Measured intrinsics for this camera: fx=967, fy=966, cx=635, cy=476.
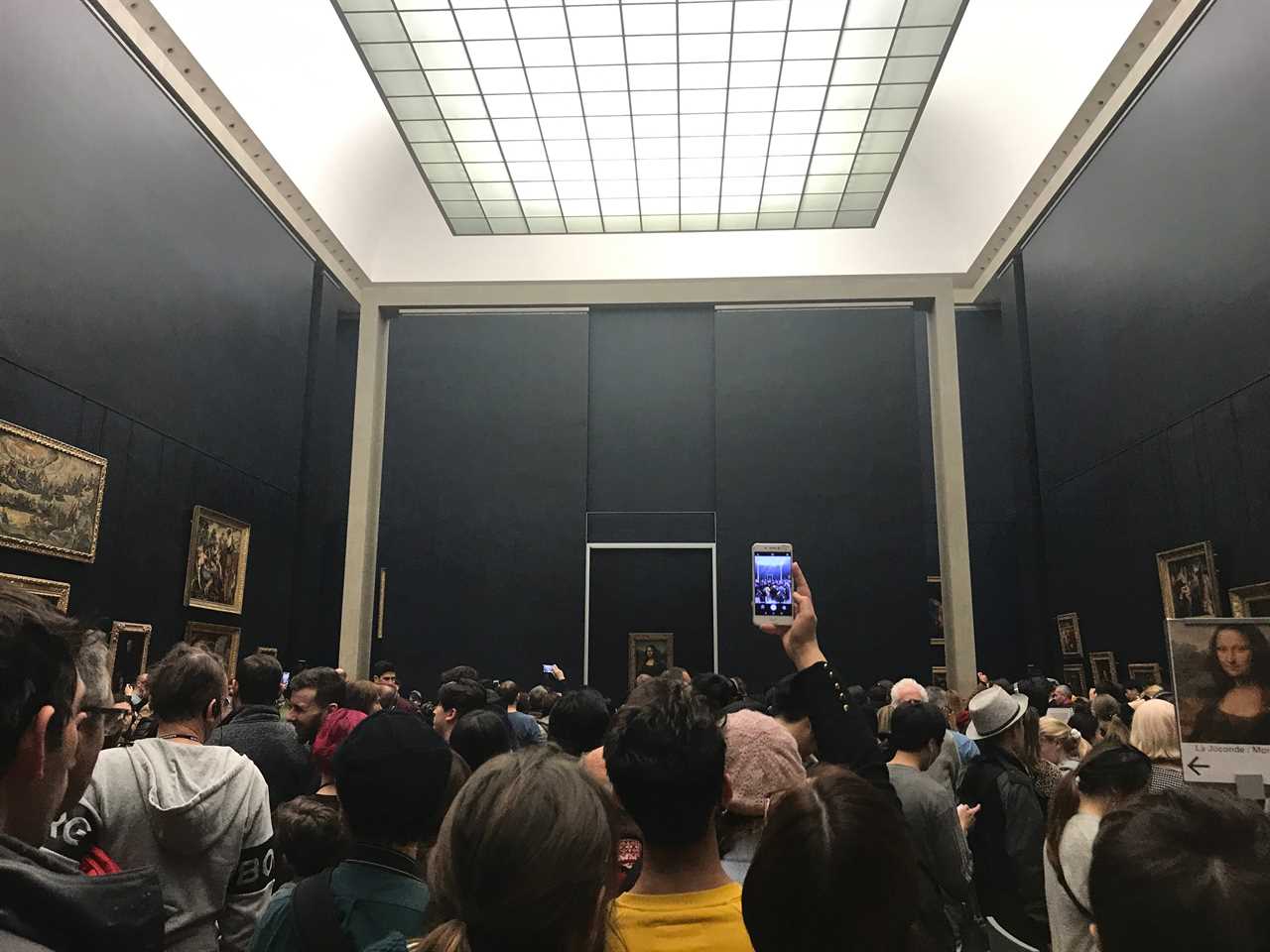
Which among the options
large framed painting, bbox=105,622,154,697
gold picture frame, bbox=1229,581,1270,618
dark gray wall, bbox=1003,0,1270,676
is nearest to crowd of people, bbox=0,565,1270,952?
gold picture frame, bbox=1229,581,1270,618

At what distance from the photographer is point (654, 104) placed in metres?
17.7

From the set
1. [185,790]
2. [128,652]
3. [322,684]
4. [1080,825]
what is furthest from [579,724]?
[128,652]

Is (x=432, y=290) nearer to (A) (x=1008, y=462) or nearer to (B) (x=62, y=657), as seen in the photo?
(A) (x=1008, y=462)

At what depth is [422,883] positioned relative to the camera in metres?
2.73

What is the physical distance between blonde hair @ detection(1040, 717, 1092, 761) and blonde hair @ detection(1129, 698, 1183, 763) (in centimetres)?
260

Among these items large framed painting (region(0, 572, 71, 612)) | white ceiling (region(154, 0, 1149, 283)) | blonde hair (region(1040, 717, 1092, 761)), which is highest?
white ceiling (region(154, 0, 1149, 283))

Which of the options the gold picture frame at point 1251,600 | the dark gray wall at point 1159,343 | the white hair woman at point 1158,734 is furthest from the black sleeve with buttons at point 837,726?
the dark gray wall at point 1159,343

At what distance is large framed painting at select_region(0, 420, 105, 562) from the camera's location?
10.3m

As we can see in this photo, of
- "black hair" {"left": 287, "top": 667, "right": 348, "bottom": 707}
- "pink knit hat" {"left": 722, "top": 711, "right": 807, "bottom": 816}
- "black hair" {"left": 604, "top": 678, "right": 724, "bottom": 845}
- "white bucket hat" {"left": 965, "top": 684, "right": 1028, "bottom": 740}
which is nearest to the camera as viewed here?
"black hair" {"left": 604, "top": 678, "right": 724, "bottom": 845}

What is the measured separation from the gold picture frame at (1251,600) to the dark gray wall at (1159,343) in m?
0.19

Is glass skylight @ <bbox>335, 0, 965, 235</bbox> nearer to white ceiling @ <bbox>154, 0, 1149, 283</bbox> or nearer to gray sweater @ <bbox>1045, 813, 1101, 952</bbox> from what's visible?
white ceiling @ <bbox>154, 0, 1149, 283</bbox>

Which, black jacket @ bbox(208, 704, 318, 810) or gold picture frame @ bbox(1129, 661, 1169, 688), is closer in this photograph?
black jacket @ bbox(208, 704, 318, 810)

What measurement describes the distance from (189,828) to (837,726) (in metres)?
2.49

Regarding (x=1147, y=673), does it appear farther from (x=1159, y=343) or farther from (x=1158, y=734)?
(x=1158, y=734)
